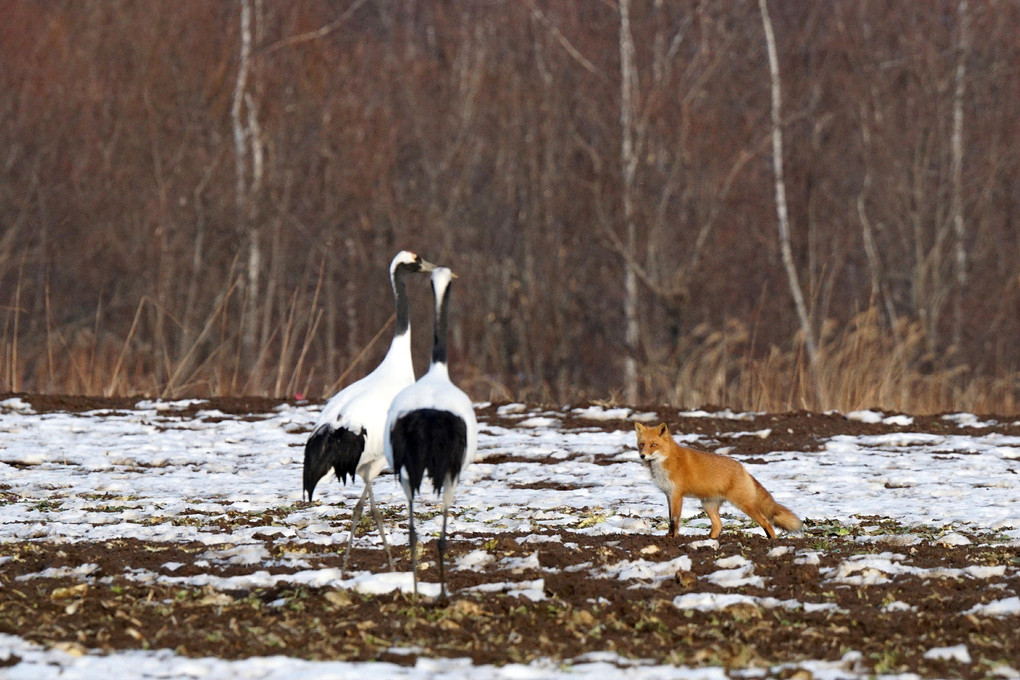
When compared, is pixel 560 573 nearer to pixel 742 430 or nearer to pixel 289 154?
pixel 742 430

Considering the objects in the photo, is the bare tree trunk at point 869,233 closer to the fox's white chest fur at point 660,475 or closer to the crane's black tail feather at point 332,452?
the fox's white chest fur at point 660,475

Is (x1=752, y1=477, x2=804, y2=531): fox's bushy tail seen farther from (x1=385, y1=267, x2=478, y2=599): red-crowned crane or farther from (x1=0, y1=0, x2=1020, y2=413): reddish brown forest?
(x1=0, y1=0, x2=1020, y2=413): reddish brown forest

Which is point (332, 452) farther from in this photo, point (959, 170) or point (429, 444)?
point (959, 170)

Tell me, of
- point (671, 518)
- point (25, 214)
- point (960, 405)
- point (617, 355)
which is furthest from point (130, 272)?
point (671, 518)

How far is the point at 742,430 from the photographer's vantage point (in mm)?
12211

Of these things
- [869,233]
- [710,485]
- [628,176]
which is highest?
[628,176]

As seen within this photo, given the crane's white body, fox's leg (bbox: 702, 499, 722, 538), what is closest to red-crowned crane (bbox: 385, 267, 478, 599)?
the crane's white body

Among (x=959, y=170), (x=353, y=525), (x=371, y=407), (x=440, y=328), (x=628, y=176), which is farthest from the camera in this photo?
(x=959, y=170)

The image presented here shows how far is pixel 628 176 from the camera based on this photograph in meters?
22.1

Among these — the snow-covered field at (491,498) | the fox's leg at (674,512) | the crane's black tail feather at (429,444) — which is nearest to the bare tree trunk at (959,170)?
the snow-covered field at (491,498)

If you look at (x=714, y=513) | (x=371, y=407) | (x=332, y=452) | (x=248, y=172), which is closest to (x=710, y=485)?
(x=714, y=513)

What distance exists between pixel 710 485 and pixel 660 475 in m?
0.31

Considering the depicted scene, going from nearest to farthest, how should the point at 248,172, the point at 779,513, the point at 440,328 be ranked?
the point at 440,328 → the point at 779,513 → the point at 248,172

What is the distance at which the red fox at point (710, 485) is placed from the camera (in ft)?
25.1
